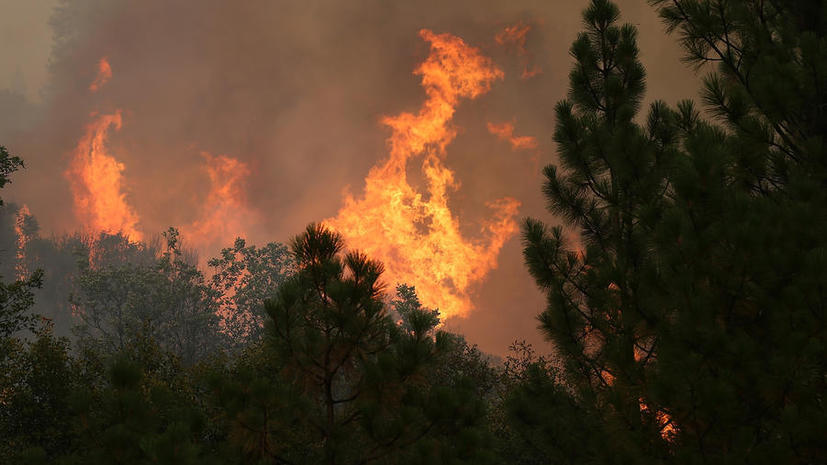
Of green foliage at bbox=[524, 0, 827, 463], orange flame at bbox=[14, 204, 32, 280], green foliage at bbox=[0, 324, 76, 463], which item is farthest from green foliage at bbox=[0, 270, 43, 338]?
orange flame at bbox=[14, 204, 32, 280]

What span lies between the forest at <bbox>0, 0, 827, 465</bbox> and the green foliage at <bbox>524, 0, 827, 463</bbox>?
3 cm

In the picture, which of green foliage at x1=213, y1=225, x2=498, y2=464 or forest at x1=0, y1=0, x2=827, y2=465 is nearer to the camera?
forest at x1=0, y1=0, x2=827, y2=465

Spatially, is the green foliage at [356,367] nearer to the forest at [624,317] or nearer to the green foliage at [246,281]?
the forest at [624,317]

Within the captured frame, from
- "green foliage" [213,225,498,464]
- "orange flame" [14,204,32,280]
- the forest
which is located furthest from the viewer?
"orange flame" [14,204,32,280]

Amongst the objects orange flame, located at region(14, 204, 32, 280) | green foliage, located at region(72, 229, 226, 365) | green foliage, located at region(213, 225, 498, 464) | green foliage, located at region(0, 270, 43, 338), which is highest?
orange flame, located at region(14, 204, 32, 280)

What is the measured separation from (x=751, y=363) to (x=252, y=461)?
5.16 meters

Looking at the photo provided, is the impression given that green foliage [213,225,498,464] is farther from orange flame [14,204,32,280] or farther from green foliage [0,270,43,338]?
orange flame [14,204,32,280]

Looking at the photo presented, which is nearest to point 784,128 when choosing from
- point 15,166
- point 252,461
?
point 252,461

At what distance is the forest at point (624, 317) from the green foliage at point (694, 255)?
26 millimetres

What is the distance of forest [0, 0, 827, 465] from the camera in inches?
194

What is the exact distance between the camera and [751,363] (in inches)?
201

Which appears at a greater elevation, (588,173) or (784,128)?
(588,173)

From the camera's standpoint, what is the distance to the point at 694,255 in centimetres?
537

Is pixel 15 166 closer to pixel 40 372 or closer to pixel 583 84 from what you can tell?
pixel 40 372
